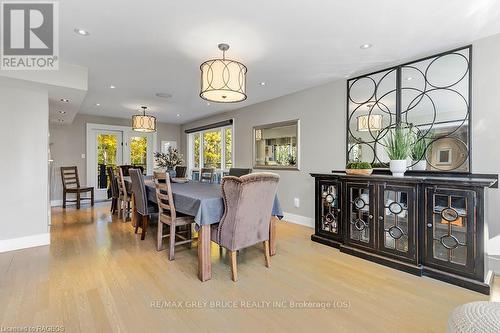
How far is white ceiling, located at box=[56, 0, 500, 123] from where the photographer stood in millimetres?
1982

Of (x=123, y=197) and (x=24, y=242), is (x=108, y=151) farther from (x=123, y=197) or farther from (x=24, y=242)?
(x=24, y=242)

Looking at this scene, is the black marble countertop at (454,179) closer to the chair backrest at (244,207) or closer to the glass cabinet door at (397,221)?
the glass cabinet door at (397,221)

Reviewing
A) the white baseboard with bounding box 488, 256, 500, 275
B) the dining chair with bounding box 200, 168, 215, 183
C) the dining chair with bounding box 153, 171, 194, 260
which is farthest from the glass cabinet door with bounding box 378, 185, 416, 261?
the dining chair with bounding box 200, 168, 215, 183

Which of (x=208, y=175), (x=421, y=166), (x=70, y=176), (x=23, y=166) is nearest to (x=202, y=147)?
(x=208, y=175)

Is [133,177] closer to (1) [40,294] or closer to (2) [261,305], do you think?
(1) [40,294]

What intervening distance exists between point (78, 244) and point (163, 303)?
78.7 inches

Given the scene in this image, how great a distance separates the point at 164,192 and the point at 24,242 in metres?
2.00

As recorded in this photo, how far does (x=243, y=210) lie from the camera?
2.19m

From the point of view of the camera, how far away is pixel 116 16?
208 centimetres

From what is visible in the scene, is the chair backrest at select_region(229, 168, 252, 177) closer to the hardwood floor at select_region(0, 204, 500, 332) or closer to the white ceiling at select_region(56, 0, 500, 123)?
the hardwood floor at select_region(0, 204, 500, 332)

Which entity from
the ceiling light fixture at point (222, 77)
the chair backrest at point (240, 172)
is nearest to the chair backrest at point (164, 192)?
the ceiling light fixture at point (222, 77)

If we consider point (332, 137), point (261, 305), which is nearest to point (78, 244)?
point (261, 305)

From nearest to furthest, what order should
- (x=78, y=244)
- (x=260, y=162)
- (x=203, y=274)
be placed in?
1. (x=203, y=274)
2. (x=78, y=244)
3. (x=260, y=162)

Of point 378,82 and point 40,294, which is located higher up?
point 378,82
